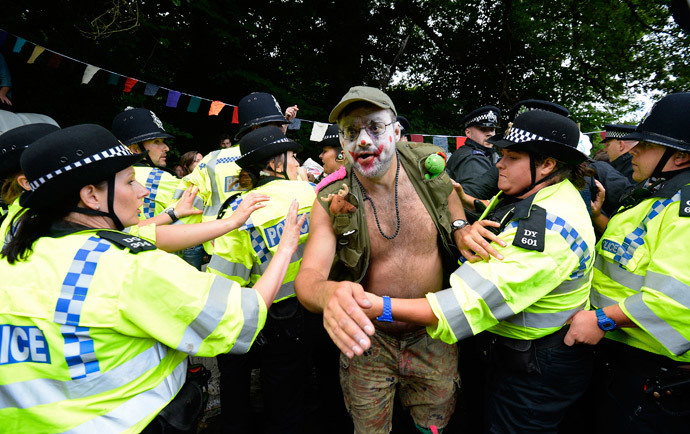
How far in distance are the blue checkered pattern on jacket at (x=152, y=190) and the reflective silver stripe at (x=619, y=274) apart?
4.20 metres

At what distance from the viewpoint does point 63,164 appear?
5.16 feet

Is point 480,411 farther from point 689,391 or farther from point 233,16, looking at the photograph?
point 233,16

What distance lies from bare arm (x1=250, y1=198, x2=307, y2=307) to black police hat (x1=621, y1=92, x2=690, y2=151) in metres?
2.21

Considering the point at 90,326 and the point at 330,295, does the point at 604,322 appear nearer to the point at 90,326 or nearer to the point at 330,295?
the point at 330,295

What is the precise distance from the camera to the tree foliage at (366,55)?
7242 mm

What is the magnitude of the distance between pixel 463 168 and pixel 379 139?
2.34 m

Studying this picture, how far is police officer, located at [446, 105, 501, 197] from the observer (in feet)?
13.0

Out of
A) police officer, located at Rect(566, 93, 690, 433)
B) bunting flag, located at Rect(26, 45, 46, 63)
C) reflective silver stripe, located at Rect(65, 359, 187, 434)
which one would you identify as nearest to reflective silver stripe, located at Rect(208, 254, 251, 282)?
reflective silver stripe, located at Rect(65, 359, 187, 434)

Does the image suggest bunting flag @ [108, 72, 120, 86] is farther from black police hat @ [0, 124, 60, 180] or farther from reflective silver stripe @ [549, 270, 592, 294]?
reflective silver stripe @ [549, 270, 592, 294]

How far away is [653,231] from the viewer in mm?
1953

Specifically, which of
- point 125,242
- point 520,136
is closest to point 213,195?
point 125,242

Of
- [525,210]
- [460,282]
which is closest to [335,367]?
[460,282]

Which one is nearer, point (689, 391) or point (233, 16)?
point (689, 391)

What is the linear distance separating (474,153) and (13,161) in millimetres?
4287
